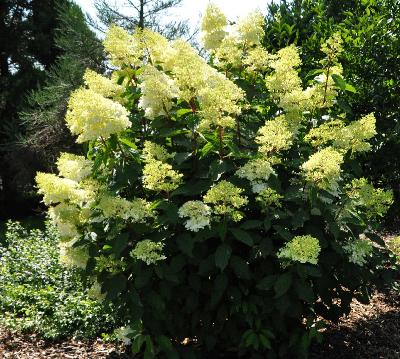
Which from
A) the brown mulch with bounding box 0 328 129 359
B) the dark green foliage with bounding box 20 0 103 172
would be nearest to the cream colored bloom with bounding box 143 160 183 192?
the brown mulch with bounding box 0 328 129 359

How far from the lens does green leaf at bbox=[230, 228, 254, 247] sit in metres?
2.37

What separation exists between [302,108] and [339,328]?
1841 mm

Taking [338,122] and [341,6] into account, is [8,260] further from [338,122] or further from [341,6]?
[341,6]

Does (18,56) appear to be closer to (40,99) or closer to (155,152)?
(40,99)

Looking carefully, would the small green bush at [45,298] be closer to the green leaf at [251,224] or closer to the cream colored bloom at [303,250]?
the green leaf at [251,224]

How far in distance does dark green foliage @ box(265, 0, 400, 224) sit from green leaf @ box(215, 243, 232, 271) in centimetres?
210

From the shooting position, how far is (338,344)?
11.3 feet

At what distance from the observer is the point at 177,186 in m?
2.48

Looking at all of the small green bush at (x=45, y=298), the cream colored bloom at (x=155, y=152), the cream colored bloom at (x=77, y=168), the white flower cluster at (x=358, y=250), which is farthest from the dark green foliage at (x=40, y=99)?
the white flower cluster at (x=358, y=250)

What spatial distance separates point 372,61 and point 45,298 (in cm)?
348

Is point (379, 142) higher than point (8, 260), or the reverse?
point (379, 142)

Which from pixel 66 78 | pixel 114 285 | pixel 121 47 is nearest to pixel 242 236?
pixel 114 285

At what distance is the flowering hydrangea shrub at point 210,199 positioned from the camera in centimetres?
241

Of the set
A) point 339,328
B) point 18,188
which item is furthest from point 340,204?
point 18,188
